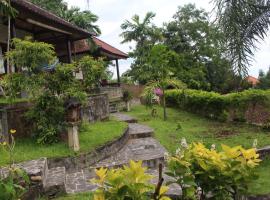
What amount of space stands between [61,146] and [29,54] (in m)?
2.36

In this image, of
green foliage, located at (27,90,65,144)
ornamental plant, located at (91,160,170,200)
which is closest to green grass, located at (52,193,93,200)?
green foliage, located at (27,90,65,144)

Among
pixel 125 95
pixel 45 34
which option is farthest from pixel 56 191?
pixel 125 95

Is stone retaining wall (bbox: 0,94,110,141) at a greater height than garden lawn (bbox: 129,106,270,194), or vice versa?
stone retaining wall (bbox: 0,94,110,141)

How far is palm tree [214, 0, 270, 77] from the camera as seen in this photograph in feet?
34.0

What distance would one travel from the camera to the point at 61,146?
9.23 meters

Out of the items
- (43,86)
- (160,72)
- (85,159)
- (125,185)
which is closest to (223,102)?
(160,72)

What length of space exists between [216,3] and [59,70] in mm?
4753

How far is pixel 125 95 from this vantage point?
2159cm

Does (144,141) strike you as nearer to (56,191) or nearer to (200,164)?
(56,191)

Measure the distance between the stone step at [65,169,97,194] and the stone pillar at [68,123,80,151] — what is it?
0.67m

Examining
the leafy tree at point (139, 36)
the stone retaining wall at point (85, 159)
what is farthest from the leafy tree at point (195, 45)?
the stone retaining wall at point (85, 159)

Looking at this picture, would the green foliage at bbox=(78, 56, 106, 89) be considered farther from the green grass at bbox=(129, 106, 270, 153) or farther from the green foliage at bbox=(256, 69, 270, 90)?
the green foliage at bbox=(256, 69, 270, 90)

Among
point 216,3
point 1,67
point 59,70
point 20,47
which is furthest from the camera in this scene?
point 1,67

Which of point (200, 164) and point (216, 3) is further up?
point (216, 3)
